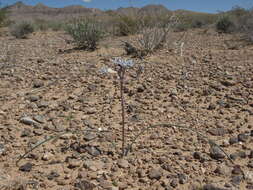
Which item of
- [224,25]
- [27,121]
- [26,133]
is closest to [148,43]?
[27,121]

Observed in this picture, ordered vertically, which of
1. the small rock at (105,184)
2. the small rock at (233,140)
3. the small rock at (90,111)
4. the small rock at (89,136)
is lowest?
the small rock at (105,184)

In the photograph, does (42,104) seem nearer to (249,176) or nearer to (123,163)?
(123,163)

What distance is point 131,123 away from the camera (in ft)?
9.55

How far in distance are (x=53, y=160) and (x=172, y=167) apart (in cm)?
94

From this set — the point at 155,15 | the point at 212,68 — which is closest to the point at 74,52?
the point at 155,15

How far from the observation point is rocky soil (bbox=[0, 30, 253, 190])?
2.12 meters

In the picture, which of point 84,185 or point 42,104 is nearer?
point 84,185

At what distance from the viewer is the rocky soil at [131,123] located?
212cm

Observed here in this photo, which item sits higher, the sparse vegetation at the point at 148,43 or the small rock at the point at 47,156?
the sparse vegetation at the point at 148,43

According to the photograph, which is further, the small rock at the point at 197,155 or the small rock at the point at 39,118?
the small rock at the point at 39,118

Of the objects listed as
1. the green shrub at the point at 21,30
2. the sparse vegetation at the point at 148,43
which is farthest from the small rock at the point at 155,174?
the green shrub at the point at 21,30

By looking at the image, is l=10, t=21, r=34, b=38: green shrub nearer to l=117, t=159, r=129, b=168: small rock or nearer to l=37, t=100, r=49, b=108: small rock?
l=37, t=100, r=49, b=108: small rock

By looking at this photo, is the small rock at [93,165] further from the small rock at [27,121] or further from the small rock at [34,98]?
the small rock at [34,98]

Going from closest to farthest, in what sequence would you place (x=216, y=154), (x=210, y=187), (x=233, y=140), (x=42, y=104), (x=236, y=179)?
1. (x=210, y=187)
2. (x=236, y=179)
3. (x=216, y=154)
4. (x=233, y=140)
5. (x=42, y=104)
